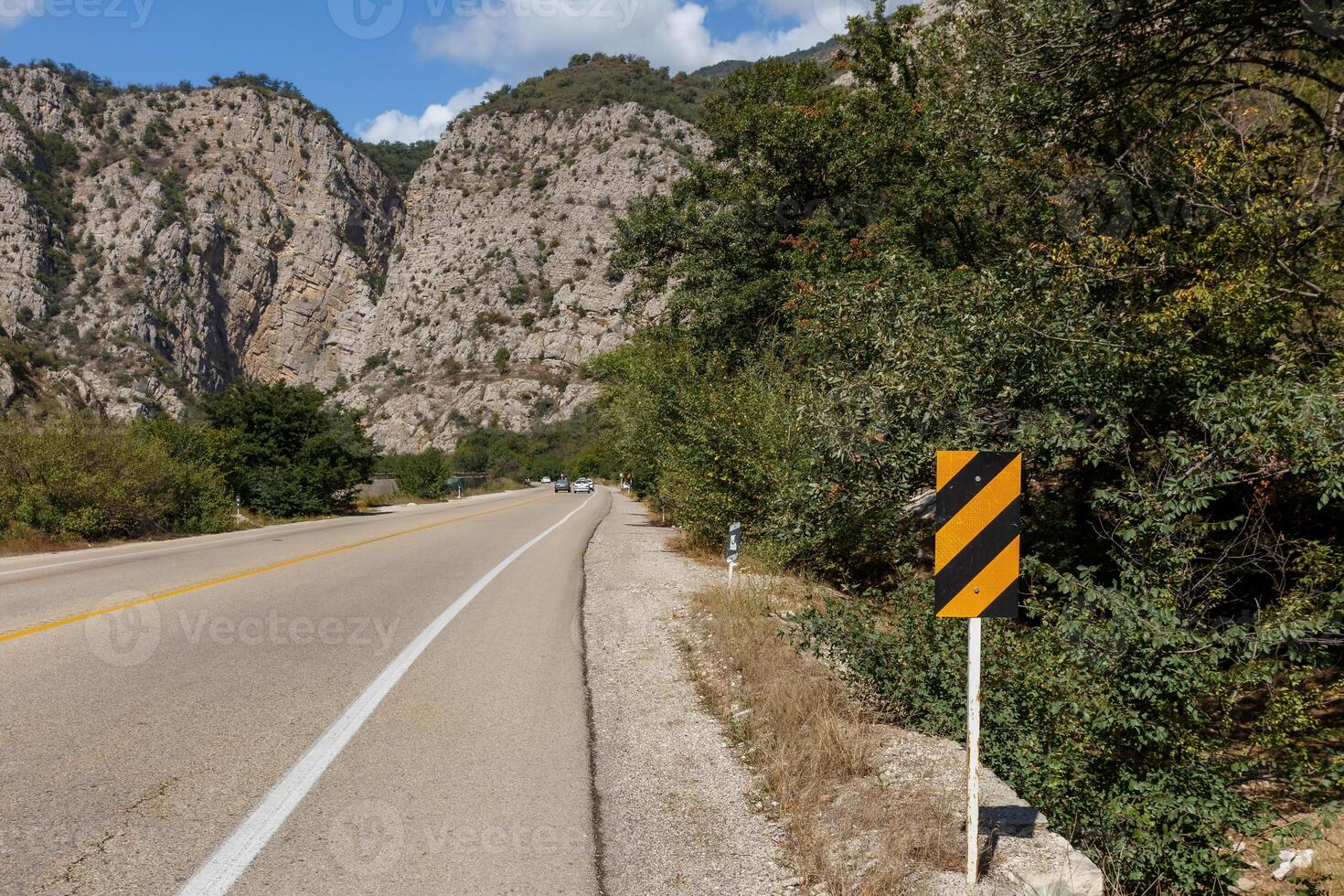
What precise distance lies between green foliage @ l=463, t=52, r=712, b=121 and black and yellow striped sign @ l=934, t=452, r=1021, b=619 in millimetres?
118363

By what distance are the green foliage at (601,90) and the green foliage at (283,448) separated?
301 ft

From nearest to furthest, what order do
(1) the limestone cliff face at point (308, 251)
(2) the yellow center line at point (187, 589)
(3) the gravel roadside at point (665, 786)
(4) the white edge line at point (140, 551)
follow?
(3) the gravel roadside at point (665, 786), (2) the yellow center line at point (187, 589), (4) the white edge line at point (140, 551), (1) the limestone cliff face at point (308, 251)

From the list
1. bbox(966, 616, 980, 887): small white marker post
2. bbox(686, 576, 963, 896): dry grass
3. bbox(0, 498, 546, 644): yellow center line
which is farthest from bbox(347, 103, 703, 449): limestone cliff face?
bbox(966, 616, 980, 887): small white marker post

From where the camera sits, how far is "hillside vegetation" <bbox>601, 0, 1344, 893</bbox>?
553cm

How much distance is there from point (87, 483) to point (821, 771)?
20.4m

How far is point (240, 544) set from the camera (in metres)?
18.8

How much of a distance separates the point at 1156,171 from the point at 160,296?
10914 centimetres

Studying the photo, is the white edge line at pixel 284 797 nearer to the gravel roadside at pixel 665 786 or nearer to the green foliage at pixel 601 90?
the gravel roadside at pixel 665 786

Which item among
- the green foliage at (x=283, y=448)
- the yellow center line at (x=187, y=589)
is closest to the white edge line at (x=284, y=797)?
the yellow center line at (x=187, y=589)

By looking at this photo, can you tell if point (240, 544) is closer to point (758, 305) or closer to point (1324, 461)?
point (758, 305)

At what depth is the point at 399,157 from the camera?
159 metres

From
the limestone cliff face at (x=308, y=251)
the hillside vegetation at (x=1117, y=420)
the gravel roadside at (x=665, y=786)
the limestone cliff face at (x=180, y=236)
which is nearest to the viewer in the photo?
the gravel roadside at (x=665, y=786)

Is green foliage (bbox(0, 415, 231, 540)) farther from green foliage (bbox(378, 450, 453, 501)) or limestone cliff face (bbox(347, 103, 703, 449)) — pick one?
limestone cliff face (bbox(347, 103, 703, 449))

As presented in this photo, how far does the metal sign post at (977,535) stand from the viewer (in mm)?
3912
